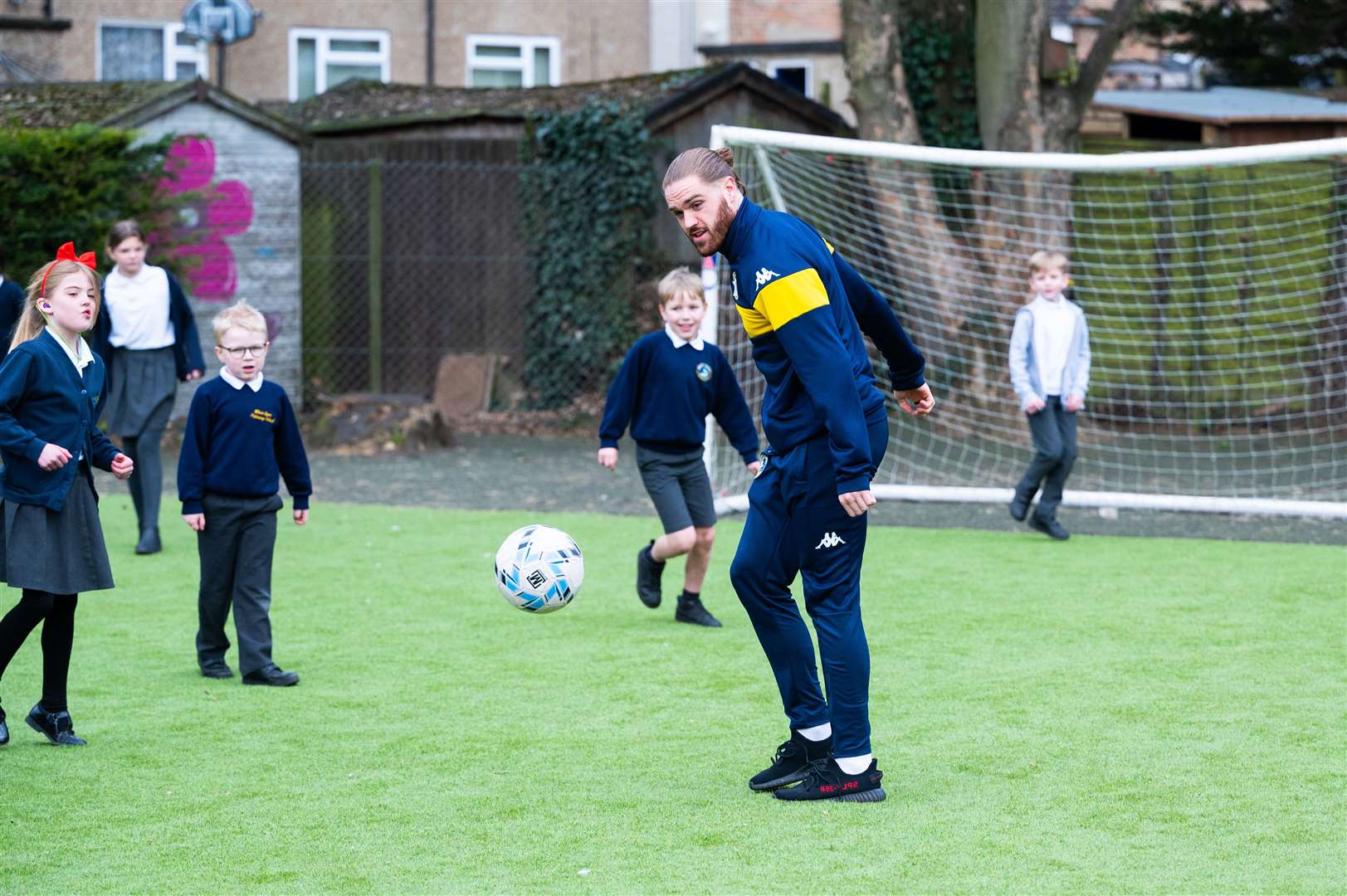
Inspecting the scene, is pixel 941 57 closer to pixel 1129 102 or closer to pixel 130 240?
pixel 1129 102

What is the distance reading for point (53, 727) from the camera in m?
5.14

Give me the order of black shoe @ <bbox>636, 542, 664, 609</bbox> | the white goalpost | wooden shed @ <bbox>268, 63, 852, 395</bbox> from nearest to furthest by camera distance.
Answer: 1. black shoe @ <bbox>636, 542, 664, 609</bbox>
2. the white goalpost
3. wooden shed @ <bbox>268, 63, 852, 395</bbox>

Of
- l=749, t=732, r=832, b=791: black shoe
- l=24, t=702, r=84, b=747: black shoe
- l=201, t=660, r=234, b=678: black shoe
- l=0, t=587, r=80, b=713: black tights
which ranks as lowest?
l=201, t=660, r=234, b=678: black shoe

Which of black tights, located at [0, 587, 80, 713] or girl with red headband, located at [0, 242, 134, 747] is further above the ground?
girl with red headband, located at [0, 242, 134, 747]

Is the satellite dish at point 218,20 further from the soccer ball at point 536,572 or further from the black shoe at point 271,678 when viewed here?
the soccer ball at point 536,572

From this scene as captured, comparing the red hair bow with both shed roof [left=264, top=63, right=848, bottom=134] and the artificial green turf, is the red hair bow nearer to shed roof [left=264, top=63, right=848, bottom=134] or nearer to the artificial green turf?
the artificial green turf

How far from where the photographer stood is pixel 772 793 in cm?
458

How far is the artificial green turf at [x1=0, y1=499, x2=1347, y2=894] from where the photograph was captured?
3965 millimetres

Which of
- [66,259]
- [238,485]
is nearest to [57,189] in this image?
[238,485]

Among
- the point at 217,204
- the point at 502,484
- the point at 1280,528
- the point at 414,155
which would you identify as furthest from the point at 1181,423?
the point at 217,204

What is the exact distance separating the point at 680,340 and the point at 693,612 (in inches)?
49.0

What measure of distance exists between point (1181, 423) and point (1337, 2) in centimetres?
685

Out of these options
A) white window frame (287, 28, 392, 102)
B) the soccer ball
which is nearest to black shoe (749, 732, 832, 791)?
the soccer ball

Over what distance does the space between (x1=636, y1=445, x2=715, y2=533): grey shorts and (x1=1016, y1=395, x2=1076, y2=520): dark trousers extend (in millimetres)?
2839
